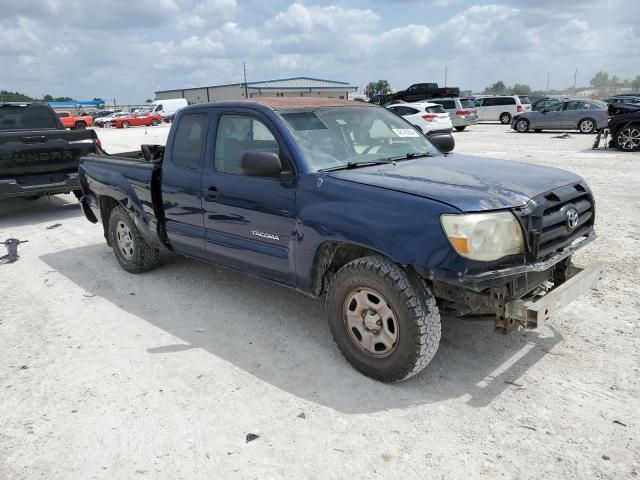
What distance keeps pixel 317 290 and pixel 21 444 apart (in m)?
2.02

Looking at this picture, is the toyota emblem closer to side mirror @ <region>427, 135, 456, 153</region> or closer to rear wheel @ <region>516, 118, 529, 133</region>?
side mirror @ <region>427, 135, 456, 153</region>

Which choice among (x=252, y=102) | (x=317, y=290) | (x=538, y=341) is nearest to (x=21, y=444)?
(x=317, y=290)

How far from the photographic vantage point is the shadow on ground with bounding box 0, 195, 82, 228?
29.2 feet

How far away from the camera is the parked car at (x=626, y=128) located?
1421 centimetres

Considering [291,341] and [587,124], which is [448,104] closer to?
[587,124]

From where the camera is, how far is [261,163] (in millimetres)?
3582

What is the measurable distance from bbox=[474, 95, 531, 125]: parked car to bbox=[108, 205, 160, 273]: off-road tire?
2812cm

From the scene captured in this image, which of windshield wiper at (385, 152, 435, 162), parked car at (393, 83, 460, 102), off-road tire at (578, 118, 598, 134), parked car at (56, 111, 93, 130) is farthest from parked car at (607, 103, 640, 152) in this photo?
parked car at (56, 111, 93, 130)

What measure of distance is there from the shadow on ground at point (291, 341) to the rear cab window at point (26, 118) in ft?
16.8

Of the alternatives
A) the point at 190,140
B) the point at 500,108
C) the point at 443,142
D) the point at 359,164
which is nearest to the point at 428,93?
the point at 500,108

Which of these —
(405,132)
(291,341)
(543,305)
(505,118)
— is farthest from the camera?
(505,118)

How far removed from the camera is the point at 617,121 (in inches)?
577

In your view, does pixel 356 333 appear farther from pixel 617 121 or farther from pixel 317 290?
pixel 617 121

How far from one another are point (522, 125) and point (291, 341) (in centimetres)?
2177
